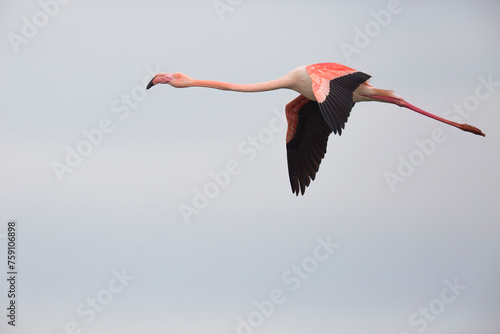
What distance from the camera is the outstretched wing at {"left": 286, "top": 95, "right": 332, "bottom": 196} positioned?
23.1 m

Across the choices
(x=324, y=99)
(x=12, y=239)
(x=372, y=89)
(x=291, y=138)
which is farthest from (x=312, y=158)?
(x=12, y=239)

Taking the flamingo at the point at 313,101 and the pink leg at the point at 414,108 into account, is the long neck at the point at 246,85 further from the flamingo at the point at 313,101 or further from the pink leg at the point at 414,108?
the pink leg at the point at 414,108

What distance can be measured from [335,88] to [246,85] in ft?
7.64

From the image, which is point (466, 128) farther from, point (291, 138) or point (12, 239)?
point (12, 239)

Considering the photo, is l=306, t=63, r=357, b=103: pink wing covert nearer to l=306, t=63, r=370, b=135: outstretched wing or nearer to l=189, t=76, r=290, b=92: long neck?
l=306, t=63, r=370, b=135: outstretched wing

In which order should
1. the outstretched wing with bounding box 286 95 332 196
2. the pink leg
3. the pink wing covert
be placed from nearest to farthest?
the pink wing covert → the pink leg → the outstretched wing with bounding box 286 95 332 196

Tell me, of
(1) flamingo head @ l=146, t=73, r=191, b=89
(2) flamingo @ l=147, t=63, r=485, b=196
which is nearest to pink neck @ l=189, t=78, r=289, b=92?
(2) flamingo @ l=147, t=63, r=485, b=196

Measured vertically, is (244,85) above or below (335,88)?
above

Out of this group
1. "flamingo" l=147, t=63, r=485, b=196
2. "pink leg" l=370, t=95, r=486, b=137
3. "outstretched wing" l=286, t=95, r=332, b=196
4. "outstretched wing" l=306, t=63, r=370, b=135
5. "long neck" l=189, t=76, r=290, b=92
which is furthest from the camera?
"outstretched wing" l=286, t=95, r=332, b=196

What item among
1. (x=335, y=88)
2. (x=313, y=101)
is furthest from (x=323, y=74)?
(x=313, y=101)

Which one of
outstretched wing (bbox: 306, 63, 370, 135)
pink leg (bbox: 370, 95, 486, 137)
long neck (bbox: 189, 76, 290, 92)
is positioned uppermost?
long neck (bbox: 189, 76, 290, 92)

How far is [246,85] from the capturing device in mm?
21609

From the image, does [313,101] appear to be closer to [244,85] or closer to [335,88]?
[244,85]

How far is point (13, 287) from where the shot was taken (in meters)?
23.0
